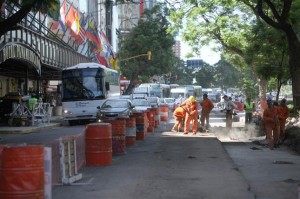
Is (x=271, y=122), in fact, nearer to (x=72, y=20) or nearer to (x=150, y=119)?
(x=150, y=119)

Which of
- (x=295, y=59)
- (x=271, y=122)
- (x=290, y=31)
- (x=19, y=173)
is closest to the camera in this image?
(x=19, y=173)

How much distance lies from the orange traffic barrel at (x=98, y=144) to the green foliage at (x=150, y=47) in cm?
5462

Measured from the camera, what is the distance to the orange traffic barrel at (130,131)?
16.9 m

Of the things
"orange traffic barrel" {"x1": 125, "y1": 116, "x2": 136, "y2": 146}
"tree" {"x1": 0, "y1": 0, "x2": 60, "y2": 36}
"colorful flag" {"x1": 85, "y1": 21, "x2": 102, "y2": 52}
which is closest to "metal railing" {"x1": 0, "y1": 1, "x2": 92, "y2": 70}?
"tree" {"x1": 0, "y1": 0, "x2": 60, "y2": 36}

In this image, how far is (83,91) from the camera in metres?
31.0

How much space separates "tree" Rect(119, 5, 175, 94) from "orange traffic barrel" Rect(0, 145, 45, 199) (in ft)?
196

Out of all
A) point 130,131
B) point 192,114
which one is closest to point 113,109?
point 192,114

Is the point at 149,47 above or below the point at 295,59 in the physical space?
above

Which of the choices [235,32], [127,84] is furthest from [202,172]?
[127,84]

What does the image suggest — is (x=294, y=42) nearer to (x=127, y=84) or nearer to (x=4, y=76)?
(x=4, y=76)

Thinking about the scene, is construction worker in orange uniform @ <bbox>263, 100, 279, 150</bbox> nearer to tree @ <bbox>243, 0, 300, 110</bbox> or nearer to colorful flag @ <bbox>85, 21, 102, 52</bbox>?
tree @ <bbox>243, 0, 300, 110</bbox>

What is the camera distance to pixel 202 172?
1165cm

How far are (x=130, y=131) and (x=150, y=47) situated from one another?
50326mm

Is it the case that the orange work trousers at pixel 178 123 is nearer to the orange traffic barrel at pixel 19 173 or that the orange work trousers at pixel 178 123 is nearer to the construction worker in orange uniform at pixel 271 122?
the construction worker in orange uniform at pixel 271 122
